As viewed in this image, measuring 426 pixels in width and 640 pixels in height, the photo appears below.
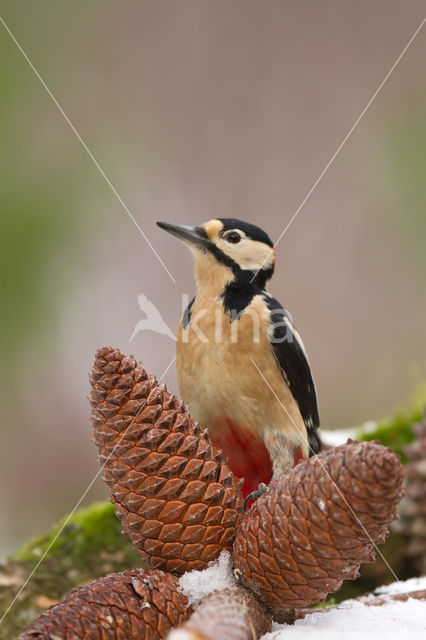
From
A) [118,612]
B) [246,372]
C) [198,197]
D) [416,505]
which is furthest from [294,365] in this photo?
[198,197]

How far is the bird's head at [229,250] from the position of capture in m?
1.80

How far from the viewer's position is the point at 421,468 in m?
1.86

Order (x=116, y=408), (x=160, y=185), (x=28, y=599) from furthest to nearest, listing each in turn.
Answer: (x=160, y=185), (x=28, y=599), (x=116, y=408)

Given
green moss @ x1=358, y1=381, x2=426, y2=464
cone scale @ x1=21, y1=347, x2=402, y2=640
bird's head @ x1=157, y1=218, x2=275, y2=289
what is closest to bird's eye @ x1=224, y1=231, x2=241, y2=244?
bird's head @ x1=157, y1=218, x2=275, y2=289

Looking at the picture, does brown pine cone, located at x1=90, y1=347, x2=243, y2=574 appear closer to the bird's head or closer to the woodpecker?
the woodpecker

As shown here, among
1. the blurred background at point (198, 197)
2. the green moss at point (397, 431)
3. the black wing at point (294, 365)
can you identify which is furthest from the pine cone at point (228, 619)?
the blurred background at point (198, 197)

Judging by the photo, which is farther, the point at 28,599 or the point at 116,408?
the point at 28,599

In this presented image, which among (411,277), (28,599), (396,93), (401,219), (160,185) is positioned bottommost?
(28,599)

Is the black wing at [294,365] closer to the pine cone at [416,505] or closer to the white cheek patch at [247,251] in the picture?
the white cheek patch at [247,251]

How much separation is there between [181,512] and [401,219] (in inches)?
122

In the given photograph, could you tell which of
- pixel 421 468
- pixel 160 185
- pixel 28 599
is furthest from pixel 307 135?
pixel 28 599

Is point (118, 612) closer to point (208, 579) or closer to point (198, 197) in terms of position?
point (208, 579)

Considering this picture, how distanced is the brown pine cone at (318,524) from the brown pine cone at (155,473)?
0.20 feet

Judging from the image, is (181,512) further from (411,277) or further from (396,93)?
(396,93)
